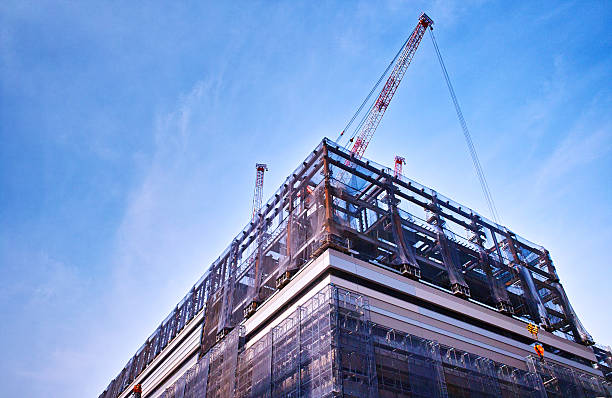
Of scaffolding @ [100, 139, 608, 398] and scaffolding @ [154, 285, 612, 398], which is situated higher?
scaffolding @ [100, 139, 608, 398]

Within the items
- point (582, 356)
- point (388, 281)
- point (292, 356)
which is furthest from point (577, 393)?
point (292, 356)

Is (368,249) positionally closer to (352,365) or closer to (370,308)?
(370,308)

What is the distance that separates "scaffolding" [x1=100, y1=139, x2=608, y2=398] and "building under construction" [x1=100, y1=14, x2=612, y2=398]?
5.4 inches

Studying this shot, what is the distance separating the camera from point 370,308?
3209cm

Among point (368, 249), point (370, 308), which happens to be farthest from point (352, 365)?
point (368, 249)

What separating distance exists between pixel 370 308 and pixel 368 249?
28.1ft

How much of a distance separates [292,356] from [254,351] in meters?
6.17

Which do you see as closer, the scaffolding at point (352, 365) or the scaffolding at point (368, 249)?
the scaffolding at point (352, 365)

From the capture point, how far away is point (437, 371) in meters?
30.6

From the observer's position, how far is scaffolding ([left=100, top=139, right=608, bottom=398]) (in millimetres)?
37844

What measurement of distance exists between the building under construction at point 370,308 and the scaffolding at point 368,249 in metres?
0.14

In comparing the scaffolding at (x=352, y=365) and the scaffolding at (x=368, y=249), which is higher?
Answer: the scaffolding at (x=368, y=249)

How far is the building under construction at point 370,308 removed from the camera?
2909cm

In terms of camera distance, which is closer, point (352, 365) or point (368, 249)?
point (352, 365)
